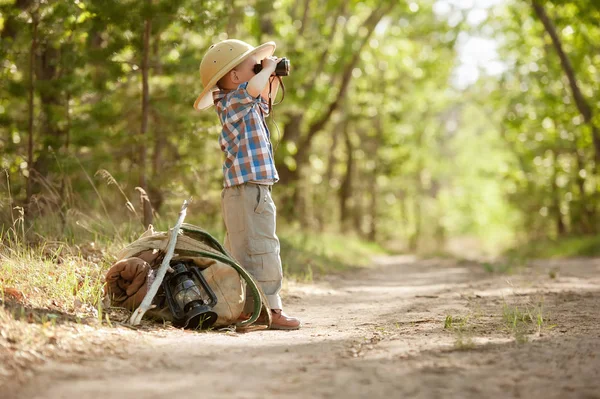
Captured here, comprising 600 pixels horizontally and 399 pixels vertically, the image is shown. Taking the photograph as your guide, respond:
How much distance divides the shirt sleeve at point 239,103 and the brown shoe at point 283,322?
1472 mm

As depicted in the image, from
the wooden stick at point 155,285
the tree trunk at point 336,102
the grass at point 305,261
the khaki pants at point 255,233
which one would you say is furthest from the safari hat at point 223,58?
the tree trunk at point 336,102

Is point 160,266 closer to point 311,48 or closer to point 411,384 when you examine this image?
point 411,384

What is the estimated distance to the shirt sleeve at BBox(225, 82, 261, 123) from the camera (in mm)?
4977

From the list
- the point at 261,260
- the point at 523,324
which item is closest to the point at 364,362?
the point at 523,324

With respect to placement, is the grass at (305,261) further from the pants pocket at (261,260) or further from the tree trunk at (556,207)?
the tree trunk at (556,207)

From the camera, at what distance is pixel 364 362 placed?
3.42m

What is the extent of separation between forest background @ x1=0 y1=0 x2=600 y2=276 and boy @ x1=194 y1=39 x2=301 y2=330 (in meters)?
0.32

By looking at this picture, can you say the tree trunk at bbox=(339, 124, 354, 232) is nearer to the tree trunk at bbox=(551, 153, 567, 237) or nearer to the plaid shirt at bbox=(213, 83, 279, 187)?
the tree trunk at bbox=(551, 153, 567, 237)

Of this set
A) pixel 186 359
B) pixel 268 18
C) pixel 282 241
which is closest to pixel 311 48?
pixel 268 18

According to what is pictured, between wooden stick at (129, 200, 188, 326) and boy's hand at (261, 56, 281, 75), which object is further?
boy's hand at (261, 56, 281, 75)

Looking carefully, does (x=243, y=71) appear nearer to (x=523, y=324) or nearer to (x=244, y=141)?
(x=244, y=141)

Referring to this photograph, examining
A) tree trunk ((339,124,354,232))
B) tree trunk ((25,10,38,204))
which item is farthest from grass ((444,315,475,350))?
tree trunk ((339,124,354,232))

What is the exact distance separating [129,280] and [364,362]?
2.00 meters

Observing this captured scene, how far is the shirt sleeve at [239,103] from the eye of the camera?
4.98 m
